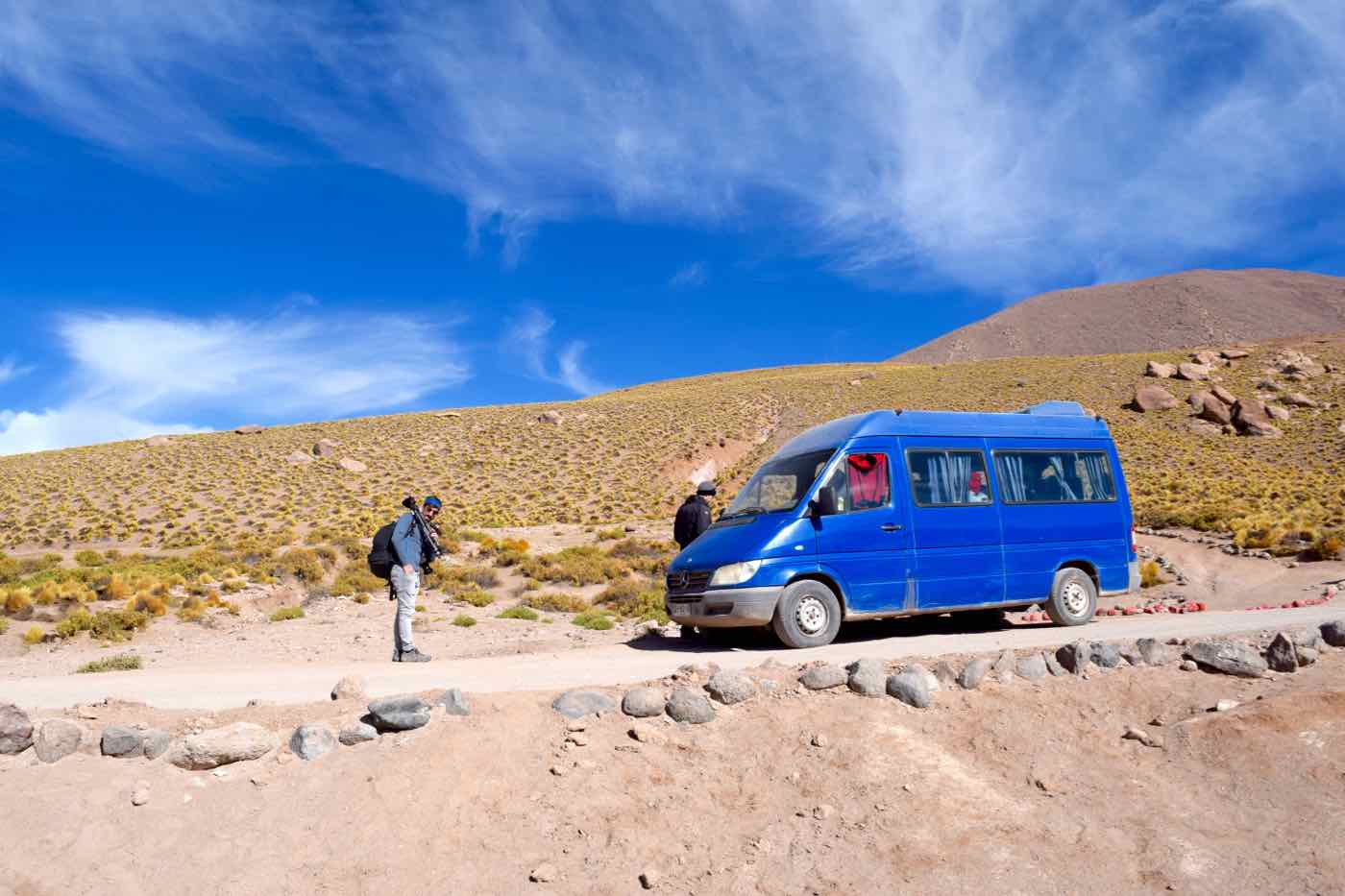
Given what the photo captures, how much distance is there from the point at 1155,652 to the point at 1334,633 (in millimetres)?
2039

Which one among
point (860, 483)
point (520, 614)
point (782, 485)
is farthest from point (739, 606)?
point (520, 614)

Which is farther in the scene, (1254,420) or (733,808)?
(1254,420)

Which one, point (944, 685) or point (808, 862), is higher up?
point (944, 685)

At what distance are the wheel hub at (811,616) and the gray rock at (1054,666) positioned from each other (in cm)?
248

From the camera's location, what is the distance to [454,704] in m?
6.32

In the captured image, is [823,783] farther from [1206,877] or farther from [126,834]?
[126,834]

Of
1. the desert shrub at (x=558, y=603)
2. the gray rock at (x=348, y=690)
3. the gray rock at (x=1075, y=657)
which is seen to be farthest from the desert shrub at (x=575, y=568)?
the gray rock at (x=1075, y=657)

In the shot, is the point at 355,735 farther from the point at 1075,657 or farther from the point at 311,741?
the point at 1075,657

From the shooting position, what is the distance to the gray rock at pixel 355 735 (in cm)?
599

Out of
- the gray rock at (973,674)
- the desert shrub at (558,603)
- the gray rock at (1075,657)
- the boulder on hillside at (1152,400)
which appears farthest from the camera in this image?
the boulder on hillside at (1152,400)

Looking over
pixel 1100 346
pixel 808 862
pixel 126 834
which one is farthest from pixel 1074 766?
pixel 1100 346

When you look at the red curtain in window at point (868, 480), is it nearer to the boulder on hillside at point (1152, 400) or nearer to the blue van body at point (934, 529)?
the blue van body at point (934, 529)

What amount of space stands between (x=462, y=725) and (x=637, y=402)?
65.7m

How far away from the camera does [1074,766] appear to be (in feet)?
20.2
